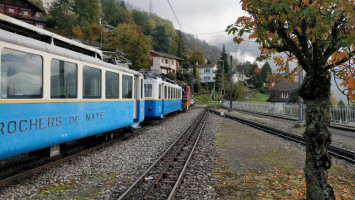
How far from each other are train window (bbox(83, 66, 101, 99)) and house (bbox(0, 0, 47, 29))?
55161 mm

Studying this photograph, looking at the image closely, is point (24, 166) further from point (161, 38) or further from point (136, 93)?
point (161, 38)

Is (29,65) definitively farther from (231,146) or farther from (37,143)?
(231,146)

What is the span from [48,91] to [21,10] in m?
61.0

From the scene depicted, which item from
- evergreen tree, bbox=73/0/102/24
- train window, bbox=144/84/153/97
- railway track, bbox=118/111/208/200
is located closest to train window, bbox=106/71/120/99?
railway track, bbox=118/111/208/200

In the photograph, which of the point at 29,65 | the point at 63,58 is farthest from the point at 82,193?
the point at 63,58

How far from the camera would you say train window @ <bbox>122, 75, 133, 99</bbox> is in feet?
36.7

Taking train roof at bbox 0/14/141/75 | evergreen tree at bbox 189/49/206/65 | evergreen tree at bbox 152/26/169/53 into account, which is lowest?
train roof at bbox 0/14/141/75

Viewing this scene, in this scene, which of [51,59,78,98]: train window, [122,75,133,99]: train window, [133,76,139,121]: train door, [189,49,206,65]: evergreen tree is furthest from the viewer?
[189,49,206,65]: evergreen tree

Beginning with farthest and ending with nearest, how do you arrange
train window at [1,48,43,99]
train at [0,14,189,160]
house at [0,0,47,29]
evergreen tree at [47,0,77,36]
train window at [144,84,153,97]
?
1. evergreen tree at [47,0,77,36]
2. house at [0,0,47,29]
3. train window at [144,84,153,97]
4. train at [0,14,189,160]
5. train window at [1,48,43,99]

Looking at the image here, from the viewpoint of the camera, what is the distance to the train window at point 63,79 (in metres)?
6.64

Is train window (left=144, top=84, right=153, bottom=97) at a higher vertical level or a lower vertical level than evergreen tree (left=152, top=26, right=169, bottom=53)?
lower

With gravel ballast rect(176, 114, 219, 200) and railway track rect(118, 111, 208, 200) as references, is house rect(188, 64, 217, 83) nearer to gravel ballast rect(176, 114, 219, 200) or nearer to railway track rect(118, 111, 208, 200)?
gravel ballast rect(176, 114, 219, 200)

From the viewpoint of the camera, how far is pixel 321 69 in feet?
13.1

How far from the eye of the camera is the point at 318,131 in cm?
404
